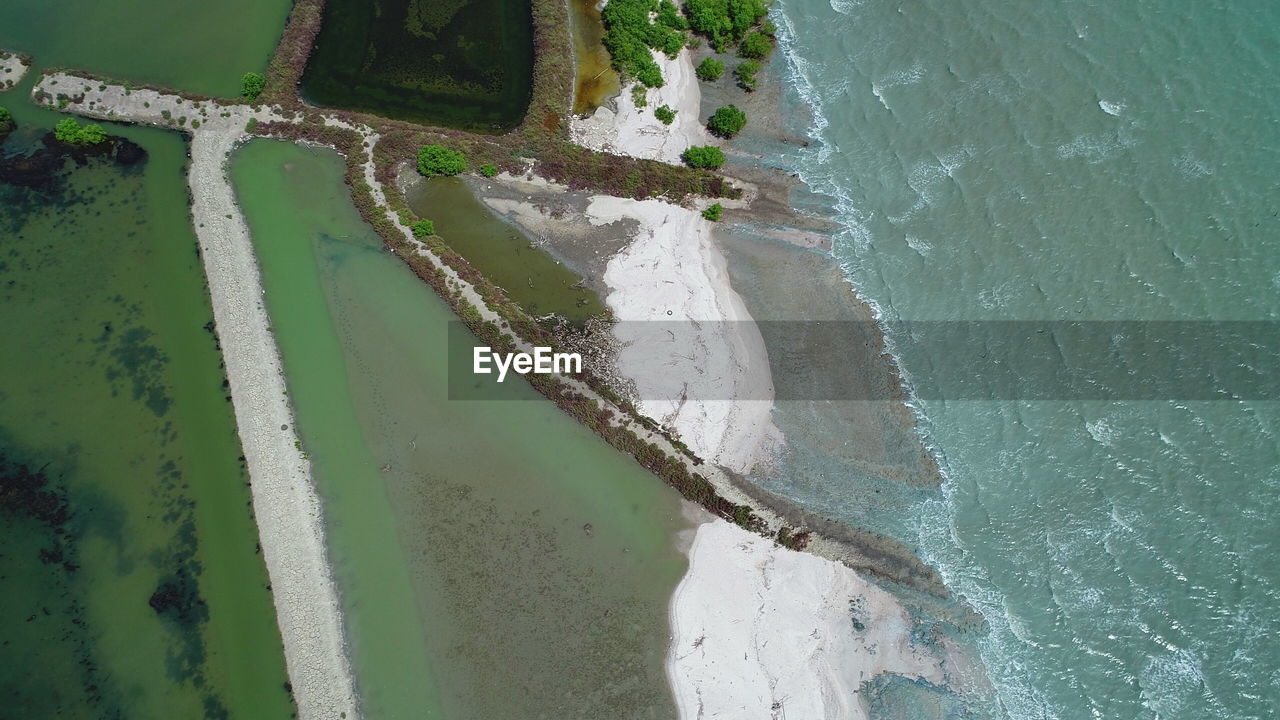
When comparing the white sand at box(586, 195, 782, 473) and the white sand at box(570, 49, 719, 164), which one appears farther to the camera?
the white sand at box(570, 49, 719, 164)

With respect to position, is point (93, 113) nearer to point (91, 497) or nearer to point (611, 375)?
point (91, 497)

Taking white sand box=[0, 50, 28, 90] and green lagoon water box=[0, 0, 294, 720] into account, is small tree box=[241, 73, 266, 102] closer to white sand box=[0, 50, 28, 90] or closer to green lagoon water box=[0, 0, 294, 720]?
green lagoon water box=[0, 0, 294, 720]

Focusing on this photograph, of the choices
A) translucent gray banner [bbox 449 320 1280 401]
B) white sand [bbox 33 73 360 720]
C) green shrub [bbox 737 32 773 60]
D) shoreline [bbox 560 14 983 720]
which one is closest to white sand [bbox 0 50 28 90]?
white sand [bbox 33 73 360 720]

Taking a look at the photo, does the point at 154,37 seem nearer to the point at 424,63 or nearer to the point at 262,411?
the point at 424,63

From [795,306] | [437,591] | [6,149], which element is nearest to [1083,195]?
[795,306]

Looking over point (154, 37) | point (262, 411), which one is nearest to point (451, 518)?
point (262, 411)

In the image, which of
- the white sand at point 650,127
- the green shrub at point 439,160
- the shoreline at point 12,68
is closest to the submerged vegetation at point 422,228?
the green shrub at point 439,160

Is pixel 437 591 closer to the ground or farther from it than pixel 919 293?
closer to the ground
